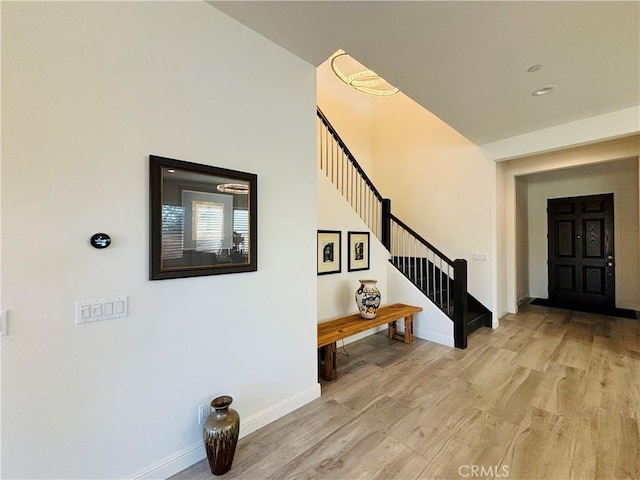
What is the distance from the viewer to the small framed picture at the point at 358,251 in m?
3.95

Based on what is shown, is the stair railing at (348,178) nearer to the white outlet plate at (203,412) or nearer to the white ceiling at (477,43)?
the white ceiling at (477,43)

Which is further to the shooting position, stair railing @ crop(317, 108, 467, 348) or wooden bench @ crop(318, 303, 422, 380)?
stair railing @ crop(317, 108, 467, 348)

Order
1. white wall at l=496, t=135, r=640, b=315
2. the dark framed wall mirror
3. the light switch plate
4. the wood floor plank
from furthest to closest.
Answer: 1. white wall at l=496, t=135, r=640, b=315
2. the wood floor plank
3. the dark framed wall mirror
4. the light switch plate

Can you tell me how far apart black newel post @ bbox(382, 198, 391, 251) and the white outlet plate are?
144 inches

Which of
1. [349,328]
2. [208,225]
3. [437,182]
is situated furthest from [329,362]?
[437,182]

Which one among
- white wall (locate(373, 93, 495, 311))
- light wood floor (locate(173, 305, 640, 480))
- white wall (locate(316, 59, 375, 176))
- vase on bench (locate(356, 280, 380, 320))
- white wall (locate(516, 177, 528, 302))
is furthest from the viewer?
white wall (locate(516, 177, 528, 302))

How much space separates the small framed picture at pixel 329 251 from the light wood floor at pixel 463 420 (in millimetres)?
1132

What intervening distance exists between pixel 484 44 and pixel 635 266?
5.95 metres

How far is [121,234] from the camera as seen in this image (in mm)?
1540

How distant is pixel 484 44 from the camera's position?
2176 mm

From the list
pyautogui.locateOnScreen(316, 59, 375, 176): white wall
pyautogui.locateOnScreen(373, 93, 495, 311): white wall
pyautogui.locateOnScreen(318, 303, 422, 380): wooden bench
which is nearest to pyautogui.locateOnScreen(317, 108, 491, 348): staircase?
pyautogui.locateOnScreen(373, 93, 495, 311): white wall

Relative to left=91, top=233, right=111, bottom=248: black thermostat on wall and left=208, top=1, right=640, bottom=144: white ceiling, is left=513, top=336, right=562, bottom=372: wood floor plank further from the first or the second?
left=91, top=233, right=111, bottom=248: black thermostat on wall

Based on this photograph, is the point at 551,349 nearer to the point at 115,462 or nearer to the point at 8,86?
the point at 115,462

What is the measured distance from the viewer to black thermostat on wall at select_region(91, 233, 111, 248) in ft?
4.77
